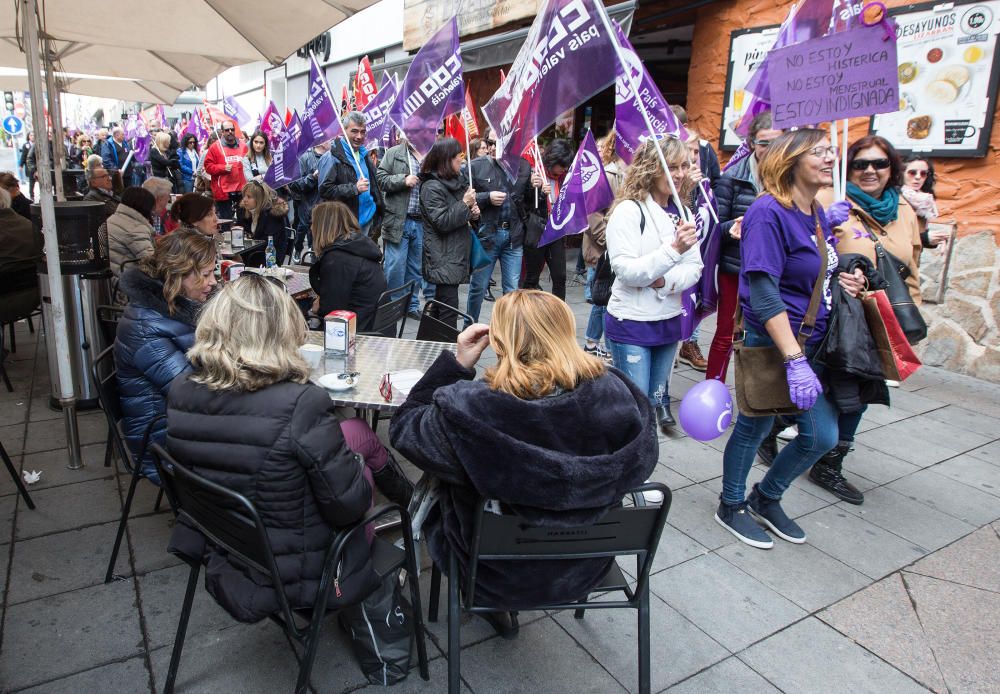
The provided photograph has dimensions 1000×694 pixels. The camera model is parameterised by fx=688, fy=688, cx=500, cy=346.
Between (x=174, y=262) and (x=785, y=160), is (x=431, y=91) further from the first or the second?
(x=785, y=160)

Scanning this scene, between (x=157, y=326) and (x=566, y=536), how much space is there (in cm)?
209

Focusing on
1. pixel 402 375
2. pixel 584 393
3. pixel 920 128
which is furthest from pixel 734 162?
pixel 584 393

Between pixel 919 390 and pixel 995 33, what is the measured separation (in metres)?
2.89

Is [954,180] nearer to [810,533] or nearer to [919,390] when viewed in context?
[919,390]

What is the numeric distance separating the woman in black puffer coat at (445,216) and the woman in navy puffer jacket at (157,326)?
2.67 meters

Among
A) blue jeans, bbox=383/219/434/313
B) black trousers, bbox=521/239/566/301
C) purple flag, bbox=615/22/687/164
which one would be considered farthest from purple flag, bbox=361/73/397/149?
purple flag, bbox=615/22/687/164

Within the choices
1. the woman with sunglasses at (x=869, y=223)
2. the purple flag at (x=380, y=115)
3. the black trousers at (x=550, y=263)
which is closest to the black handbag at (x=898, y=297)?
the woman with sunglasses at (x=869, y=223)

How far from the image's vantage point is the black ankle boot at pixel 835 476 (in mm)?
3852

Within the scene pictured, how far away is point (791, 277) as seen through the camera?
10.1 feet

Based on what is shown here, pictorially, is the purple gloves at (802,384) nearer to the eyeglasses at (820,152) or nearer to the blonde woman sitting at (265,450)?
the eyeglasses at (820,152)

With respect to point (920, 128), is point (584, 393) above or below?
below

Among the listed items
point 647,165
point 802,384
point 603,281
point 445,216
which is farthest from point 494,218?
point 802,384

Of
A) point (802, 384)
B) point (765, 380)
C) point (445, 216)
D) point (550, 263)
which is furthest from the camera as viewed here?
point (550, 263)

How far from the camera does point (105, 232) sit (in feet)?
15.3
